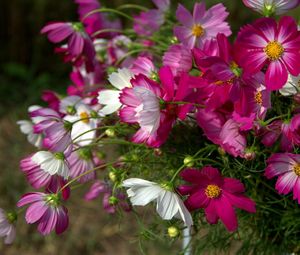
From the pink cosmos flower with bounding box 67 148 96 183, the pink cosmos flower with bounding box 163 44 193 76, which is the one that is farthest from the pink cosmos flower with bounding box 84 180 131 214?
the pink cosmos flower with bounding box 163 44 193 76

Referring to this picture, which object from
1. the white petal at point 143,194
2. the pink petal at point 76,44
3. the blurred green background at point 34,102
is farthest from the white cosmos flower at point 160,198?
the blurred green background at point 34,102

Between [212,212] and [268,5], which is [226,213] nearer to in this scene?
[212,212]

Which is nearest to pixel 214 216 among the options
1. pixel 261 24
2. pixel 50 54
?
pixel 261 24

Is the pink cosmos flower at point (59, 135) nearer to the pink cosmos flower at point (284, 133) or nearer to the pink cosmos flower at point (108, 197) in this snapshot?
the pink cosmos flower at point (108, 197)

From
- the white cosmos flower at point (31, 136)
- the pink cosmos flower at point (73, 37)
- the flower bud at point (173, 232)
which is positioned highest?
the pink cosmos flower at point (73, 37)

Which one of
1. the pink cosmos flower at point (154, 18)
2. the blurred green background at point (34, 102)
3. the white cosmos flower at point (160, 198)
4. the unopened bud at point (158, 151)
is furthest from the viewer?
the blurred green background at point (34, 102)

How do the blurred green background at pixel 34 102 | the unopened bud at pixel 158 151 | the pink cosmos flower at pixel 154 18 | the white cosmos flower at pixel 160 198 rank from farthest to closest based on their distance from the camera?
1. the blurred green background at pixel 34 102
2. the pink cosmos flower at pixel 154 18
3. the unopened bud at pixel 158 151
4. the white cosmos flower at pixel 160 198

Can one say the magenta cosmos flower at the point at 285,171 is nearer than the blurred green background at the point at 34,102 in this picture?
Yes
